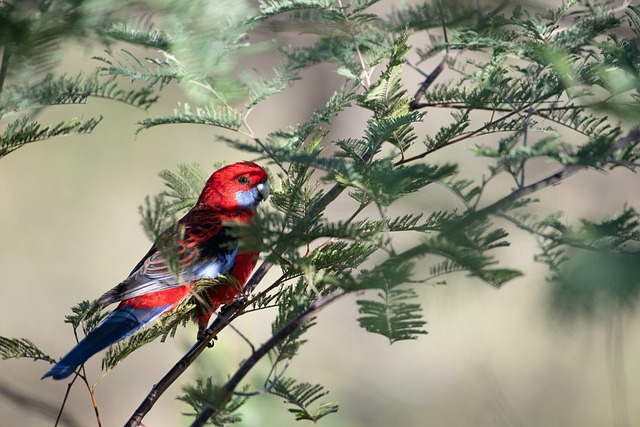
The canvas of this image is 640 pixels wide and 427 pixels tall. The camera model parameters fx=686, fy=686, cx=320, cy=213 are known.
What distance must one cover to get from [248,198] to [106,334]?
97 centimetres

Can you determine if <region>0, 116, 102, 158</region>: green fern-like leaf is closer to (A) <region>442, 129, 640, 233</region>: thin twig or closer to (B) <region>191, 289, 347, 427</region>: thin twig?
(B) <region>191, 289, 347, 427</region>: thin twig

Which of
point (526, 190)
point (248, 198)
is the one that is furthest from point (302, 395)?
point (248, 198)

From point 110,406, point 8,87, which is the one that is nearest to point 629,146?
point 8,87

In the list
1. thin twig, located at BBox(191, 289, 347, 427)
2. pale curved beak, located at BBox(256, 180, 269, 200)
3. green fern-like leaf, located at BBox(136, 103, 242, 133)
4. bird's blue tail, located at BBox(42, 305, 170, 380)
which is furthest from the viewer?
pale curved beak, located at BBox(256, 180, 269, 200)

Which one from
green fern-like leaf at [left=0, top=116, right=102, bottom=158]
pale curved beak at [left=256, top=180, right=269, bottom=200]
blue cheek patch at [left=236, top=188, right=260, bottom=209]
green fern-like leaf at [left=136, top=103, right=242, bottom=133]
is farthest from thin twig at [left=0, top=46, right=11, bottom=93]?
blue cheek patch at [left=236, top=188, right=260, bottom=209]

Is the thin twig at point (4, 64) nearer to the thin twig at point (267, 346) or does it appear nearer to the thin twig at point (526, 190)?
the thin twig at point (267, 346)

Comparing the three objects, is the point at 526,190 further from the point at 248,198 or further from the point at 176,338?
the point at 176,338

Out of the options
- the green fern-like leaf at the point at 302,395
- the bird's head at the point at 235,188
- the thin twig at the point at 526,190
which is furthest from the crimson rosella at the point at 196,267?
the thin twig at the point at 526,190

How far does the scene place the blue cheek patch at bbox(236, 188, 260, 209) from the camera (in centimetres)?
309

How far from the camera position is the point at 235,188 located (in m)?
3.08

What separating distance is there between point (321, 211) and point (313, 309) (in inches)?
18.4

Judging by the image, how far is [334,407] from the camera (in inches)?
67.6

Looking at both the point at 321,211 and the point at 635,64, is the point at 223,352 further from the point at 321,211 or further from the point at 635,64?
the point at 635,64

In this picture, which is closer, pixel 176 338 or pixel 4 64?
pixel 4 64
